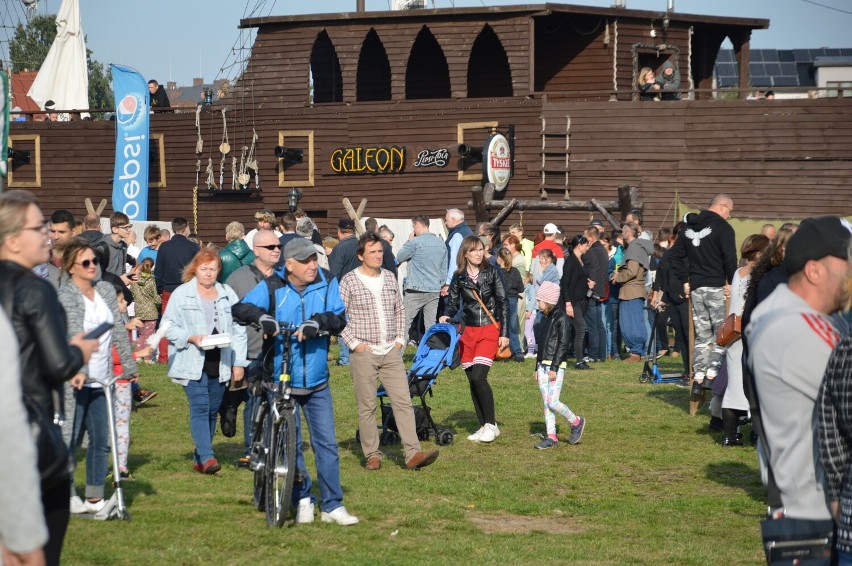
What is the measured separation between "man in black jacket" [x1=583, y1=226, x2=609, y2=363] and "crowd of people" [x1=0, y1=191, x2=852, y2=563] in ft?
0.12

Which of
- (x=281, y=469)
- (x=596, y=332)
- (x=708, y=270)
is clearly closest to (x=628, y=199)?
(x=596, y=332)

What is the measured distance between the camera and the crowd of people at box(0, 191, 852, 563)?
420 cm

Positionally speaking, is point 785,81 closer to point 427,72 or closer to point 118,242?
point 427,72

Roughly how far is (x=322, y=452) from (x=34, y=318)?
3935mm

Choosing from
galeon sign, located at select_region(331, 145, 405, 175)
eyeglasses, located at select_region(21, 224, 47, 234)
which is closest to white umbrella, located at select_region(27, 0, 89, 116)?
galeon sign, located at select_region(331, 145, 405, 175)

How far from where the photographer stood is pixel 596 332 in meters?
19.9

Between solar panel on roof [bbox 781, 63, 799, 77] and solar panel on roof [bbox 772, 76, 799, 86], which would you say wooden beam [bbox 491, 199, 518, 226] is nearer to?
solar panel on roof [bbox 772, 76, 799, 86]

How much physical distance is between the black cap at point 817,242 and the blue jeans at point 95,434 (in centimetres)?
564

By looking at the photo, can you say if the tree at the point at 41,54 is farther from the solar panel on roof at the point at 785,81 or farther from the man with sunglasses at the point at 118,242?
the man with sunglasses at the point at 118,242

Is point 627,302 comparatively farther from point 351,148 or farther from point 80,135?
point 80,135

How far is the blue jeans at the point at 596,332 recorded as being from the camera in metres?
19.7

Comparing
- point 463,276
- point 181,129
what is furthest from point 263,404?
point 181,129

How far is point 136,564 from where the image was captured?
Result: 7.27 metres

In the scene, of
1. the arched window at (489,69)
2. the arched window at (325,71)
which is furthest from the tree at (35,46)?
the arched window at (489,69)
